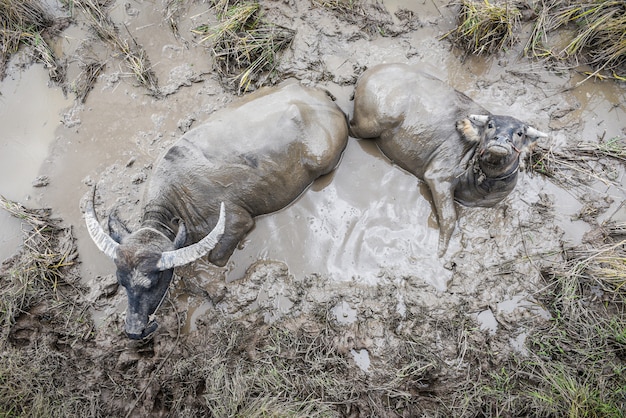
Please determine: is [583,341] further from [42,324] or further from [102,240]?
[42,324]

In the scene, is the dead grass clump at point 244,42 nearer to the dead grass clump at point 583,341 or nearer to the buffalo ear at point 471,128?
the buffalo ear at point 471,128

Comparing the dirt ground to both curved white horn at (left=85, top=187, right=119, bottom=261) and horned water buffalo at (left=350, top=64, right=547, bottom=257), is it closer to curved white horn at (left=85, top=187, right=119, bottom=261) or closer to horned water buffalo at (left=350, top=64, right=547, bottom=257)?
horned water buffalo at (left=350, top=64, right=547, bottom=257)

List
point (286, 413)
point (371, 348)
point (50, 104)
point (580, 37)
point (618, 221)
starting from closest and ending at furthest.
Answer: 1. point (286, 413)
2. point (371, 348)
3. point (618, 221)
4. point (580, 37)
5. point (50, 104)

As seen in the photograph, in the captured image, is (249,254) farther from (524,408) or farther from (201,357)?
(524,408)

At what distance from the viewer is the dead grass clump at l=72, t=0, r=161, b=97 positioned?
6.00 meters

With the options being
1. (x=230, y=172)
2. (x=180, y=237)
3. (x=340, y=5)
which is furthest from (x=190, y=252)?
(x=340, y=5)

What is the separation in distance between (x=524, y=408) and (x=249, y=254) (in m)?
3.63

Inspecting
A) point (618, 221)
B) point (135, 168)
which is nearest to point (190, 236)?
point (135, 168)

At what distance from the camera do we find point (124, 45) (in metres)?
6.12

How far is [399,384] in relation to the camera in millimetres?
4645

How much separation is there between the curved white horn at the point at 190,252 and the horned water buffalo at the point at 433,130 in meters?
2.43

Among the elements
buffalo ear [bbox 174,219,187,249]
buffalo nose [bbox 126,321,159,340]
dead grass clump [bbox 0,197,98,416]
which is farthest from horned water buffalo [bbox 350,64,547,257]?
dead grass clump [bbox 0,197,98,416]

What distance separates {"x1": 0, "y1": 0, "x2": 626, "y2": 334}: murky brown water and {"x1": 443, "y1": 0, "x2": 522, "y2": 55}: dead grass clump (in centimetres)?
19

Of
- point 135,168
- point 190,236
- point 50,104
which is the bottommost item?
point 190,236
